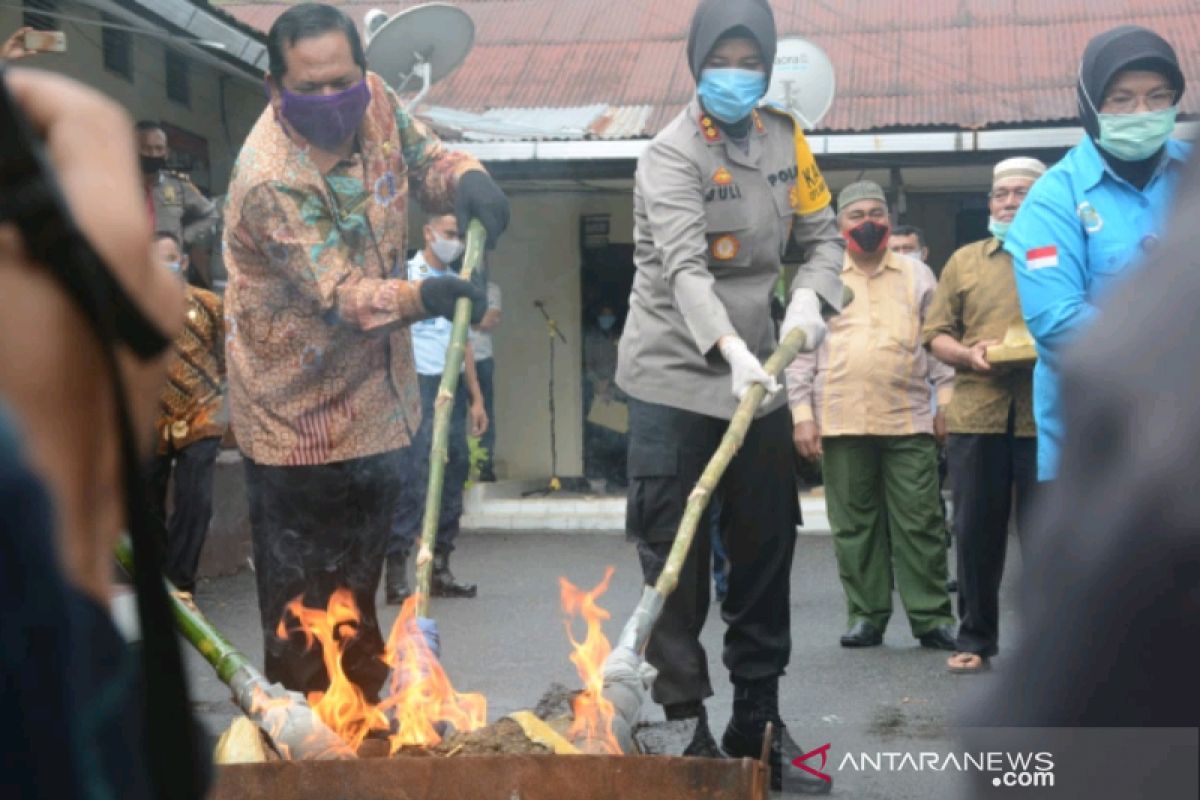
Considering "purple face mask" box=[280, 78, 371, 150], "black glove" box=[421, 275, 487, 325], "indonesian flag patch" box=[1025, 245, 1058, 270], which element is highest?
"purple face mask" box=[280, 78, 371, 150]

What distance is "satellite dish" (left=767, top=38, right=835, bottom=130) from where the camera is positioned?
1167 centimetres

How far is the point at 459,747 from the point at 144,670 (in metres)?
2.53

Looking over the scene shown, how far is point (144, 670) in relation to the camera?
1.05 m

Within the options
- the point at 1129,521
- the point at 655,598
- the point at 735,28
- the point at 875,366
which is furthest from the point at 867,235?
the point at 1129,521

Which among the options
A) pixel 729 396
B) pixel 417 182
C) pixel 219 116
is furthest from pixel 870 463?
pixel 219 116

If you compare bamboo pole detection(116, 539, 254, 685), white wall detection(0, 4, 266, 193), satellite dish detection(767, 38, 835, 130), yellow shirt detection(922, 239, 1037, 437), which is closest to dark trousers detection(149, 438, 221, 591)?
white wall detection(0, 4, 266, 193)

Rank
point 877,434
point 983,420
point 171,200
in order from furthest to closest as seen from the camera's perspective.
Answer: point 171,200, point 877,434, point 983,420

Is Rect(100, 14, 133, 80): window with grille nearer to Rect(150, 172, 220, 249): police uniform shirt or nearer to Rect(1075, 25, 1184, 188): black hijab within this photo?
Rect(150, 172, 220, 249): police uniform shirt

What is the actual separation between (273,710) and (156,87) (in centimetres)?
779

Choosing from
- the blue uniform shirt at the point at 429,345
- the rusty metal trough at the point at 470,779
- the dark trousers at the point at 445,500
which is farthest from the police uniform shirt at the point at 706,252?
the blue uniform shirt at the point at 429,345

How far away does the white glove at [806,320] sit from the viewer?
185 inches

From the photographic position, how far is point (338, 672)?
13.8ft

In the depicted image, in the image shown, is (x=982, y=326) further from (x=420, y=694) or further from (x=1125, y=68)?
(x=420, y=694)

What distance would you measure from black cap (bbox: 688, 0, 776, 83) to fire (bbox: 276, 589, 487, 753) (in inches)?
77.4
